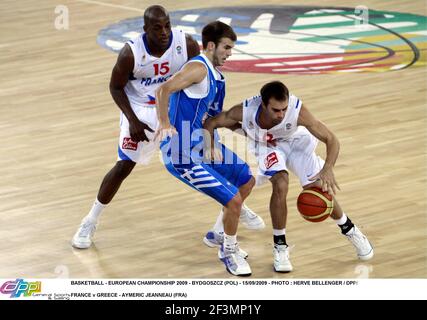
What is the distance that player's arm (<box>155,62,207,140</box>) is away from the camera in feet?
22.3

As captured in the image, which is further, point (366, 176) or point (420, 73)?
point (420, 73)

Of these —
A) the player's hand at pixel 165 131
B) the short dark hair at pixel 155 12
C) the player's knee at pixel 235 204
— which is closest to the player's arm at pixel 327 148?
the player's knee at pixel 235 204

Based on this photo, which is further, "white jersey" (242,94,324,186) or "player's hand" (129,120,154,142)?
"player's hand" (129,120,154,142)

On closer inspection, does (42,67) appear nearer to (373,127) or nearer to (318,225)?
(373,127)

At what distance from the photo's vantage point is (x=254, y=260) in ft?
24.1

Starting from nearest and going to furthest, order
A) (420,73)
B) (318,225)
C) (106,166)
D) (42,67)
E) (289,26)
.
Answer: (318,225) → (106,166) → (420,73) → (42,67) → (289,26)

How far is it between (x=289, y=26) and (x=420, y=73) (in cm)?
299

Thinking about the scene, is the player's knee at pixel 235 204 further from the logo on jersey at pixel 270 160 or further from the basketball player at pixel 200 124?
the logo on jersey at pixel 270 160

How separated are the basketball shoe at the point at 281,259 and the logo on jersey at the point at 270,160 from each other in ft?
1.79

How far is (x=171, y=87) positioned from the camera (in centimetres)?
685

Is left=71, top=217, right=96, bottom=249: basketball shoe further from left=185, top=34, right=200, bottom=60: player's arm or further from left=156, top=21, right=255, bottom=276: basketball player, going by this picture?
left=185, top=34, right=200, bottom=60: player's arm

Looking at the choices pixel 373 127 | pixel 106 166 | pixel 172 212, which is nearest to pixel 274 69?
Result: pixel 373 127

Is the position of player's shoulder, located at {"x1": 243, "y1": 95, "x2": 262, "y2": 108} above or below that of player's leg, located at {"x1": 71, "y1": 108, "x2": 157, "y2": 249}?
above

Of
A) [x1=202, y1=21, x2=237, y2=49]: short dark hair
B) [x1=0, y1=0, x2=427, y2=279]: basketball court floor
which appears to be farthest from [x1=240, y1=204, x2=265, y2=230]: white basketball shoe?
[x1=202, y1=21, x2=237, y2=49]: short dark hair
